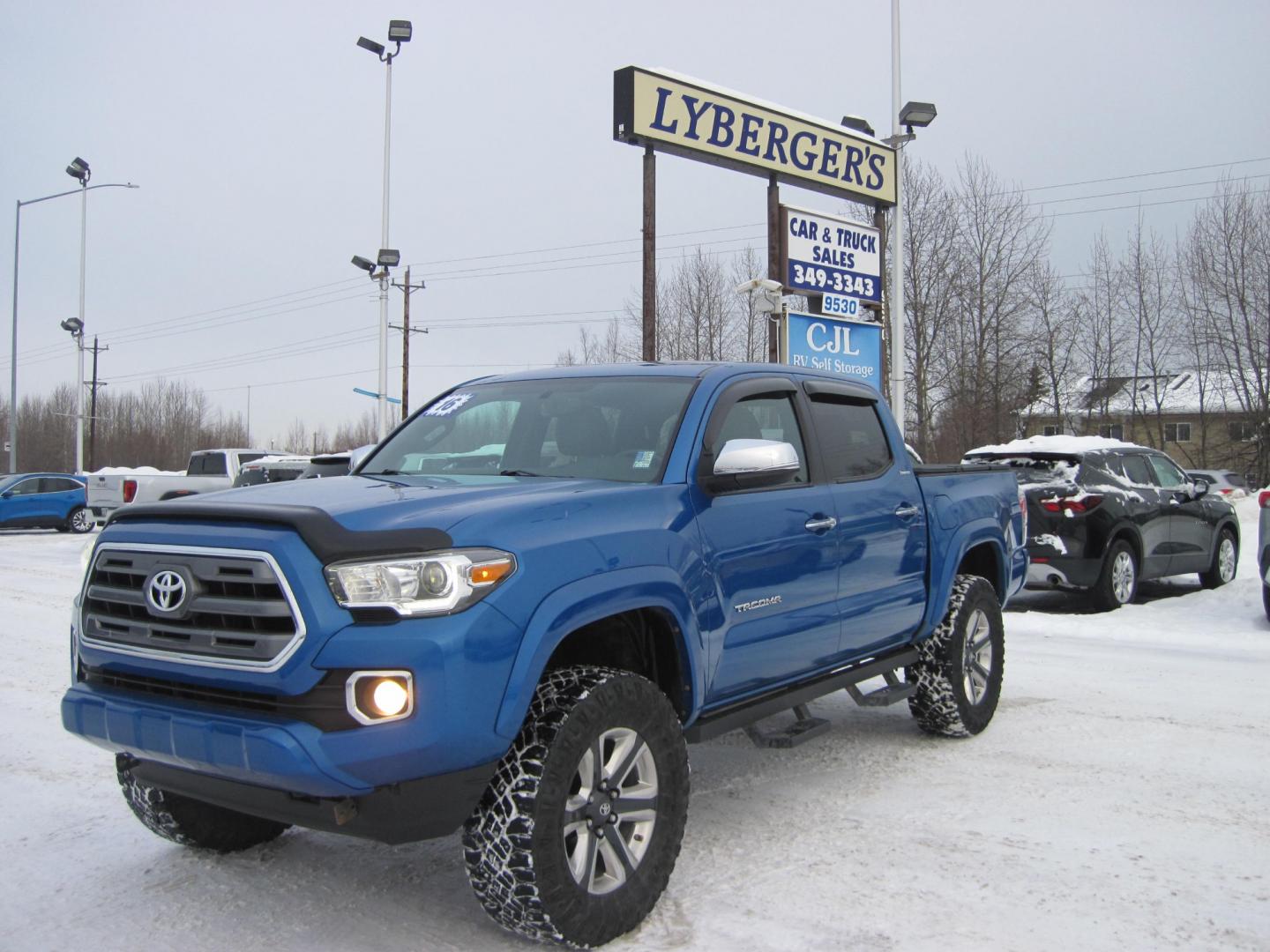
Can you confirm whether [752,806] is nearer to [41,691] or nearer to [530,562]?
[530,562]

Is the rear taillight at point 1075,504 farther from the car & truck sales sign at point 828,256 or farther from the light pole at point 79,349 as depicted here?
the light pole at point 79,349

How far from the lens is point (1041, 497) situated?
35.9 feet

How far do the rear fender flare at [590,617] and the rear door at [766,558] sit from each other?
15 centimetres

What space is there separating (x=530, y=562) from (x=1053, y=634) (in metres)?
7.64

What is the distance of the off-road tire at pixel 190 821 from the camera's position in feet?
13.4

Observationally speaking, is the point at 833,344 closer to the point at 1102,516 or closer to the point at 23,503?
the point at 1102,516

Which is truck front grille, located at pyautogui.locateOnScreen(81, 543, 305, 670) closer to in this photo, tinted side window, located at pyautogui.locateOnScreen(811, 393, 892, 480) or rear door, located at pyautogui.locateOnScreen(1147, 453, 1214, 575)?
tinted side window, located at pyautogui.locateOnScreen(811, 393, 892, 480)

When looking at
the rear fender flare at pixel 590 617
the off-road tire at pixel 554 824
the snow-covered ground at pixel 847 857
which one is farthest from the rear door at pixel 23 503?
the off-road tire at pixel 554 824

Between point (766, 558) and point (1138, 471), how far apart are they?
8846 millimetres

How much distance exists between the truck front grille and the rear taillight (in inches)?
364

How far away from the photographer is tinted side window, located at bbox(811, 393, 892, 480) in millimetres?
5125

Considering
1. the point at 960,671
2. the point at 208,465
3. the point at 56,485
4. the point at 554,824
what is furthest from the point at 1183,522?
the point at 56,485

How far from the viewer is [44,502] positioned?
2827 centimetres

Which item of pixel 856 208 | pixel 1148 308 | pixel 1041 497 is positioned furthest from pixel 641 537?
pixel 1148 308
